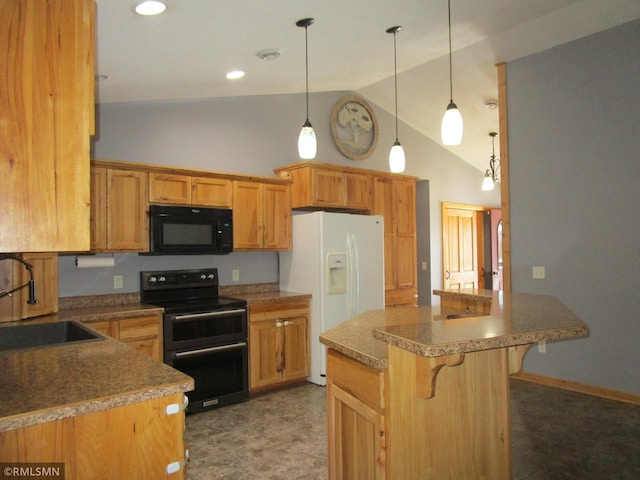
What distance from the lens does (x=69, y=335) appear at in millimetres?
2578

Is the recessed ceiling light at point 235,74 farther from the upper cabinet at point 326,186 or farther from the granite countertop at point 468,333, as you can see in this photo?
the granite countertop at point 468,333

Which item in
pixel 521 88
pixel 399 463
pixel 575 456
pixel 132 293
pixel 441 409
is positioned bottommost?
pixel 575 456

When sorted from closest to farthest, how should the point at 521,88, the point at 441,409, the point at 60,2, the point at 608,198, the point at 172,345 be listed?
the point at 60,2 < the point at 441,409 < the point at 172,345 < the point at 608,198 < the point at 521,88

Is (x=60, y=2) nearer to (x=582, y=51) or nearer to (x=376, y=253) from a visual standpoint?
(x=376, y=253)

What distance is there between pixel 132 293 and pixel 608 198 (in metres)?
4.05

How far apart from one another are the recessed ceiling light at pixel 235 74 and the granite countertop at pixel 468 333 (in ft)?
7.66

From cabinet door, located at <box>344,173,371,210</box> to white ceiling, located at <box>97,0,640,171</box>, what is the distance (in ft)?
3.38

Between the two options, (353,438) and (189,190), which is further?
(189,190)

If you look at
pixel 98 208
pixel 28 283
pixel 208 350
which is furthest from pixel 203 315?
pixel 28 283

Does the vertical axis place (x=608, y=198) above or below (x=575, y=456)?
above

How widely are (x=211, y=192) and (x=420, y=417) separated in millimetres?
2854

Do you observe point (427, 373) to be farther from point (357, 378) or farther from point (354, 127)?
point (354, 127)

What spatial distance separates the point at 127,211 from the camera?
3.46 meters

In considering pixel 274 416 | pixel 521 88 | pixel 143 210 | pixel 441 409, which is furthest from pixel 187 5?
pixel 521 88
